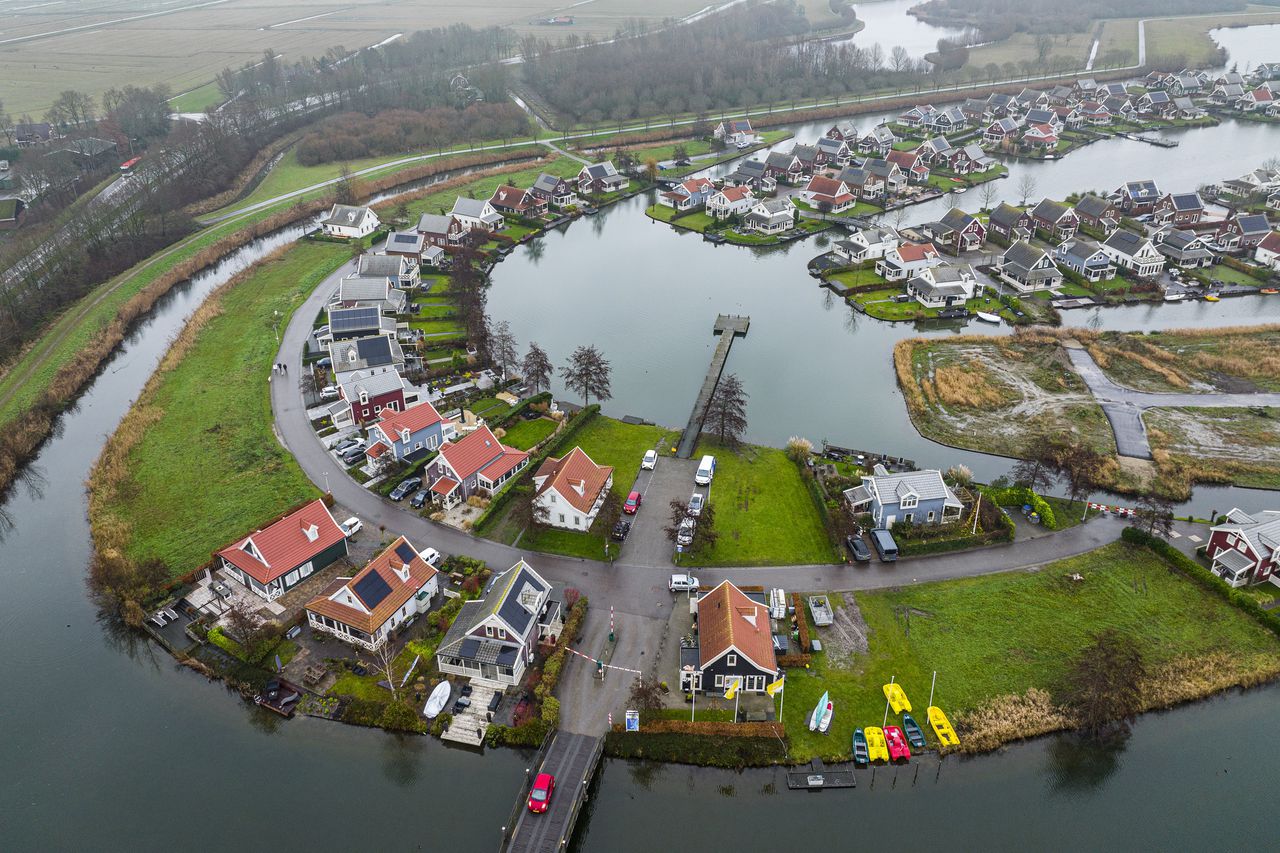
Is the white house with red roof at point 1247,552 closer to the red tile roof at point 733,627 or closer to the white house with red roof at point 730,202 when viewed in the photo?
the red tile roof at point 733,627

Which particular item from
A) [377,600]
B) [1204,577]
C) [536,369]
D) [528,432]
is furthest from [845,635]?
[536,369]

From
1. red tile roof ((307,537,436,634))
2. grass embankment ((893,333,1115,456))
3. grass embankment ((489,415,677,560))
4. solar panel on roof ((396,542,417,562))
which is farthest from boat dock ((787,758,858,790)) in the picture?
grass embankment ((893,333,1115,456))

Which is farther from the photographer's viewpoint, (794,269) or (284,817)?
(794,269)

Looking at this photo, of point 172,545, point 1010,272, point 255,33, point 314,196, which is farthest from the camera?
point 255,33

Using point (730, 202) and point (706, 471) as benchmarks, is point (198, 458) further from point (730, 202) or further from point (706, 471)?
point (730, 202)

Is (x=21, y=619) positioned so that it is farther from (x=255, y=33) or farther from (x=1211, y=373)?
(x=255, y=33)

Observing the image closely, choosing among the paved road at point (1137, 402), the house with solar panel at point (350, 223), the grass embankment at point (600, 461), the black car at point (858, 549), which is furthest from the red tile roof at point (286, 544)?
the house with solar panel at point (350, 223)

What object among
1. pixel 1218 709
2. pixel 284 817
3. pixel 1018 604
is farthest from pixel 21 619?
pixel 1218 709
